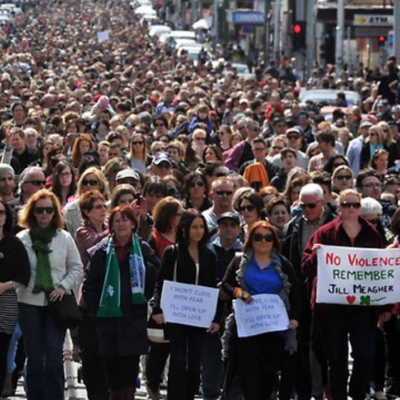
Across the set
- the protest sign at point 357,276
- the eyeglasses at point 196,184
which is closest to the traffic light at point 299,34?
the eyeglasses at point 196,184

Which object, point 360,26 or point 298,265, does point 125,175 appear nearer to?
point 298,265

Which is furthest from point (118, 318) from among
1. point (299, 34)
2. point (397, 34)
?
point (299, 34)

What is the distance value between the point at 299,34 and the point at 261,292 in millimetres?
47731

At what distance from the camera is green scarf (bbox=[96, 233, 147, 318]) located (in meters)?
11.9

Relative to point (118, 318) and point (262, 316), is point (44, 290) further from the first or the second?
point (262, 316)

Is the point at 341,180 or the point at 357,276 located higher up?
the point at 341,180

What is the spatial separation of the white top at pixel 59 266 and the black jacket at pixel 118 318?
13cm

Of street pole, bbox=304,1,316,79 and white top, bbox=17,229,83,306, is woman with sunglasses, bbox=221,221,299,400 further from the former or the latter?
street pole, bbox=304,1,316,79

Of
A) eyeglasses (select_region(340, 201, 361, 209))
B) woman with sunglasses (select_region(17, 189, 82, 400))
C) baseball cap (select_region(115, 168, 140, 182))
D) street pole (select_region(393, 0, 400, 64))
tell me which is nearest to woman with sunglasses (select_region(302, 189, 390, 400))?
eyeglasses (select_region(340, 201, 361, 209))

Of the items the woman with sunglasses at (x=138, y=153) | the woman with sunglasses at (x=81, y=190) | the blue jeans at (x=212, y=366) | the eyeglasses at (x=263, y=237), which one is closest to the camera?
the eyeglasses at (x=263, y=237)

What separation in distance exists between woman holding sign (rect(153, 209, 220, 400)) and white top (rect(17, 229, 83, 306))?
57cm

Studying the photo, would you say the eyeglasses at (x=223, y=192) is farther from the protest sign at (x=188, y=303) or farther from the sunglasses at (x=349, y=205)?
the protest sign at (x=188, y=303)

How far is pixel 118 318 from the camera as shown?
11.9 metres

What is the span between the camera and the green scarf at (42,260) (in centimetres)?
1198
